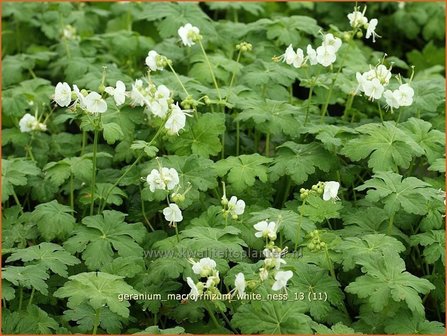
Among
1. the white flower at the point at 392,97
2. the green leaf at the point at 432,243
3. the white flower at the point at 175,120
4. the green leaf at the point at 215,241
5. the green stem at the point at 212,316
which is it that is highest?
the white flower at the point at 392,97

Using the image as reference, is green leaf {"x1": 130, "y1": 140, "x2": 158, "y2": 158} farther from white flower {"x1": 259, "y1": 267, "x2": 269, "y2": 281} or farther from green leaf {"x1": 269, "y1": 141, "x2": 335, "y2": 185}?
white flower {"x1": 259, "y1": 267, "x2": 269, "y2": 281}

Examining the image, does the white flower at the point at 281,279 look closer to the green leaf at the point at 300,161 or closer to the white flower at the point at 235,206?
the white flower at the point at 235,206

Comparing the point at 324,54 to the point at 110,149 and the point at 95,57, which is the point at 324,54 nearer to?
the point at 110,149

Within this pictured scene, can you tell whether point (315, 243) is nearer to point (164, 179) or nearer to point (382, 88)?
point (164, 179)

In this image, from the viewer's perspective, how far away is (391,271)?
3.21 metres

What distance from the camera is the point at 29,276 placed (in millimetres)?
3359

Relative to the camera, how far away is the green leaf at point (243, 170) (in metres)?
3.76

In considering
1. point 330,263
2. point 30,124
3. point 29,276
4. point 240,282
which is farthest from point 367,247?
point 30,124

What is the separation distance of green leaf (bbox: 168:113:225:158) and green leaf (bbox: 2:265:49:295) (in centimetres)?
95

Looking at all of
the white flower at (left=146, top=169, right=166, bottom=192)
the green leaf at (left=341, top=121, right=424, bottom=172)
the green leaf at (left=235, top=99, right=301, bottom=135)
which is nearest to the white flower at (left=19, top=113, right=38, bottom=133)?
the green leaf at (left=235, top=99, right=301, bottom=135)

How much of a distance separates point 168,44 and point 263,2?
4.34ft

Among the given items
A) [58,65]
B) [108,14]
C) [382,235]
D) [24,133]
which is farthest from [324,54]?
[108,14]

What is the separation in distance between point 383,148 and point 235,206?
2.57 feet

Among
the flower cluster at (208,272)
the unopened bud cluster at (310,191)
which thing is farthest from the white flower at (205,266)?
the unopened bud cluster at (310,191)
